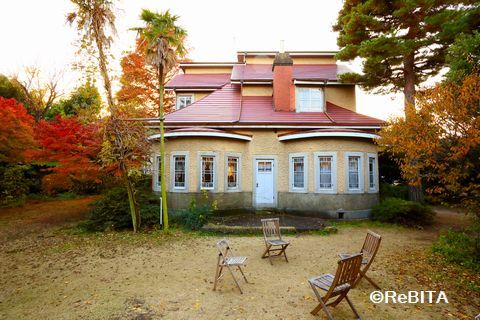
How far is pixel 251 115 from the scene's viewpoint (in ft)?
46.3

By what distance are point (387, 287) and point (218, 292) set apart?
365 centimetres

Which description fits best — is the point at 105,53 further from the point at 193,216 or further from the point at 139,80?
the point at 139,80

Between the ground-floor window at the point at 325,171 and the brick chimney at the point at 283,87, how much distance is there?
12.6ft

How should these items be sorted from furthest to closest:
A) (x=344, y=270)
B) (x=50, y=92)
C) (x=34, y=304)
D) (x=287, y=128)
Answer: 1. (x=50, y=92)
2. (x=287, y=128)
3. (x=34, y=304)
4. (x=344, y=270)

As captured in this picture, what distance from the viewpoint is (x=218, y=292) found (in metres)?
5.24

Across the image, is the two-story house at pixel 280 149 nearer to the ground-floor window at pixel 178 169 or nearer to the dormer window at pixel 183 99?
the ground-floor window at pixel 178 169

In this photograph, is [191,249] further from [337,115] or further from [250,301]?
[337,115]

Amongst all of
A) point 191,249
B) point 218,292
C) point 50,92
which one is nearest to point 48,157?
point 191,249

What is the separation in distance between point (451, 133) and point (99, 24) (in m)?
12.2

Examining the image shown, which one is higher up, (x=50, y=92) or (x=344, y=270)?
(x=50, y=92)

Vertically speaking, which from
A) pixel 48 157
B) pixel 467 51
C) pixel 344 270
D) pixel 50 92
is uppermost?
pixel 50 92

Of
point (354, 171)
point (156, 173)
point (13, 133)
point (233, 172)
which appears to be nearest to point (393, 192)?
point (354, 171)

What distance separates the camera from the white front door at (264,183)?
1336 centimetres

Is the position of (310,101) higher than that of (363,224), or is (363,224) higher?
(310,101)
